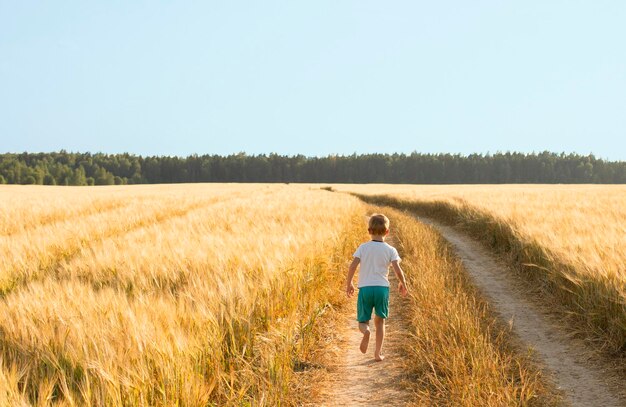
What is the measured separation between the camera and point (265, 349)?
392 centimetres

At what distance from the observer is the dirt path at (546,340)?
174 inches

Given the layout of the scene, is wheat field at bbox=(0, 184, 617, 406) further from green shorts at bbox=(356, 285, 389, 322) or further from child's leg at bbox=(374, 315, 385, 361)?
green shorts at bbox=(356, 285, 389, 322)

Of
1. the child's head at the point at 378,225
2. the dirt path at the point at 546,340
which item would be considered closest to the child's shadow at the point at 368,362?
the child's head at the point at 378,225

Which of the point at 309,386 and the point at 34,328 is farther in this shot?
the point at 309,386

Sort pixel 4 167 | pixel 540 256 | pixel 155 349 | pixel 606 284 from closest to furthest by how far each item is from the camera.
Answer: pixel 155 349 < pixel 606 284 < pixel 540 256 < pixel 4 167

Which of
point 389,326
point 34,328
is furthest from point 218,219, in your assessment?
point 34,328

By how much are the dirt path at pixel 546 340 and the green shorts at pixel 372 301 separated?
1.63 metres

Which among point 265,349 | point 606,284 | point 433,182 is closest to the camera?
point 265,349

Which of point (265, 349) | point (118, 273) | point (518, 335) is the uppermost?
point (118, 273)

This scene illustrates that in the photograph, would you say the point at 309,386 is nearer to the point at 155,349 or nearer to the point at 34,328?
the point at 155,349

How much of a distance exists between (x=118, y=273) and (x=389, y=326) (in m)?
3.33

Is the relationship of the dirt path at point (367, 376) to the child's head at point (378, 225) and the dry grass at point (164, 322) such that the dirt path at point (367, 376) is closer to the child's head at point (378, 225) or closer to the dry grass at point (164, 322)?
the dry grass at point (164, 322)

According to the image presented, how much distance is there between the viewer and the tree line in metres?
120

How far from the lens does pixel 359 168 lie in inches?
4840
